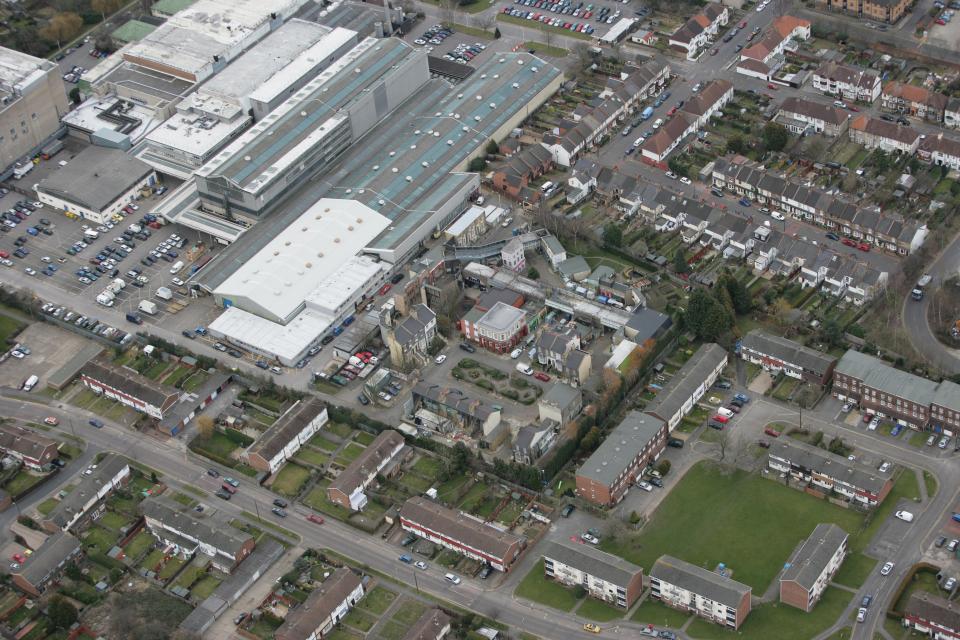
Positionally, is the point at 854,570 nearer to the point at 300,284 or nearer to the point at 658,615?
the point at 658,615

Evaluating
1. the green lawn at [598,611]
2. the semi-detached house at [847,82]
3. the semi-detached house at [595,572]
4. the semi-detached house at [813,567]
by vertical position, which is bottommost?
the green lawn at [598,611]

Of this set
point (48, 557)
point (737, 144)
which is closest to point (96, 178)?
point (48, 557)

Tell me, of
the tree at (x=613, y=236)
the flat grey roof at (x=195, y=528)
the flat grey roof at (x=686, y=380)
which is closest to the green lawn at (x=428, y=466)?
the flat grey roof at (x=195, y=528)

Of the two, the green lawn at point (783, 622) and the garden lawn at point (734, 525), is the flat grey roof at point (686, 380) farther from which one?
the green lawn at point (783, 622)

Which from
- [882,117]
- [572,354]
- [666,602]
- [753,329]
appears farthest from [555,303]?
[882,117]

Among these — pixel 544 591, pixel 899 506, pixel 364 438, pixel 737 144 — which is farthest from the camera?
pixel 737 144

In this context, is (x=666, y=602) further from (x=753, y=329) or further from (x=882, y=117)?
(x=882, y=117)
